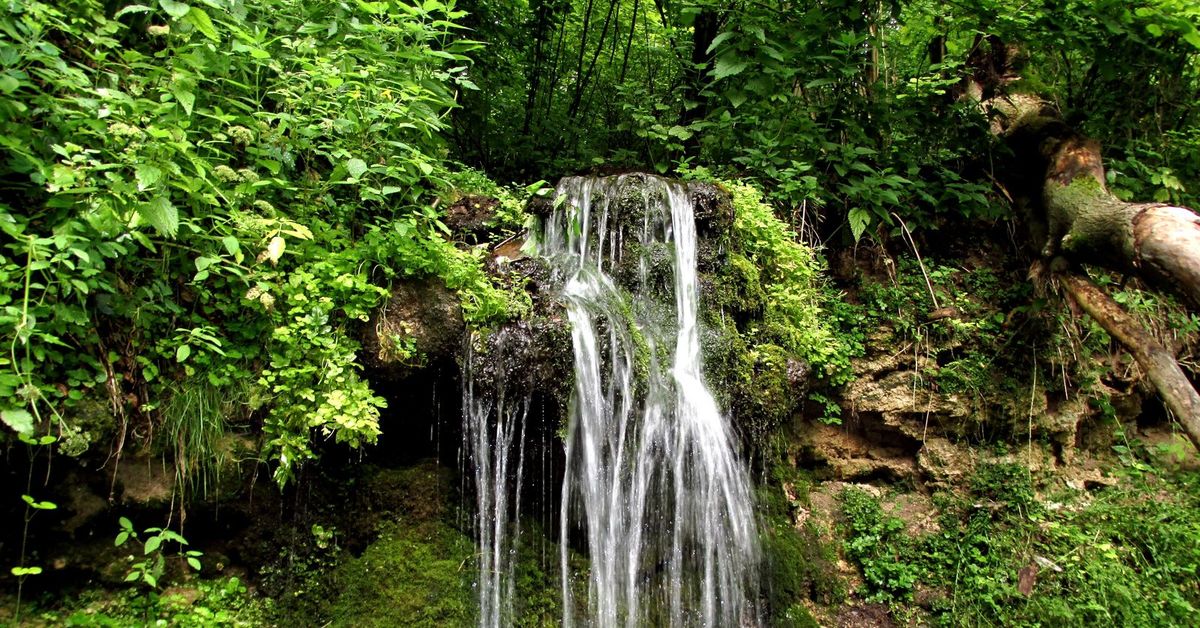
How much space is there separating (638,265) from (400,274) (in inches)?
68.2

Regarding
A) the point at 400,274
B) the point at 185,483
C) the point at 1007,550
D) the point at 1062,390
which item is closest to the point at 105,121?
the point at 400,274

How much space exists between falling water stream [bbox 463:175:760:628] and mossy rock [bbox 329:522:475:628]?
0.51ft

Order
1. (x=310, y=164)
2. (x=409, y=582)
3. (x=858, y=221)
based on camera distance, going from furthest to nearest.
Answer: (x=858, y=221)
(x=310, y=164)
(x=409, y=582)

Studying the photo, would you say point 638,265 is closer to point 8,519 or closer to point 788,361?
point 788,361

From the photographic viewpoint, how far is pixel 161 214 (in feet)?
8.98

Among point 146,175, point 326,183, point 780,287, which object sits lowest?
point 780,287

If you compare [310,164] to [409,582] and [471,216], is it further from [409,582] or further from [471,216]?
[409,582]

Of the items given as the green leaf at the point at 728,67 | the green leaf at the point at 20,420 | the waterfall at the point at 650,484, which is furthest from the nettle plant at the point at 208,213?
the green leaf at the point at 728,67

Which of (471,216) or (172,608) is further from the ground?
(471,216)

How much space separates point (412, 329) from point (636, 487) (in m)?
1.67

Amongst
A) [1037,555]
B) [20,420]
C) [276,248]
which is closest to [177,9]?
[276,248]

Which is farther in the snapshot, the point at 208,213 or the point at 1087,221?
the point at 1087,221

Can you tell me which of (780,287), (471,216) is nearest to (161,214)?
(471,216)

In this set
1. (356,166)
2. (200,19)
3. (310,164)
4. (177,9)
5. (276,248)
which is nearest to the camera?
(177,9)
